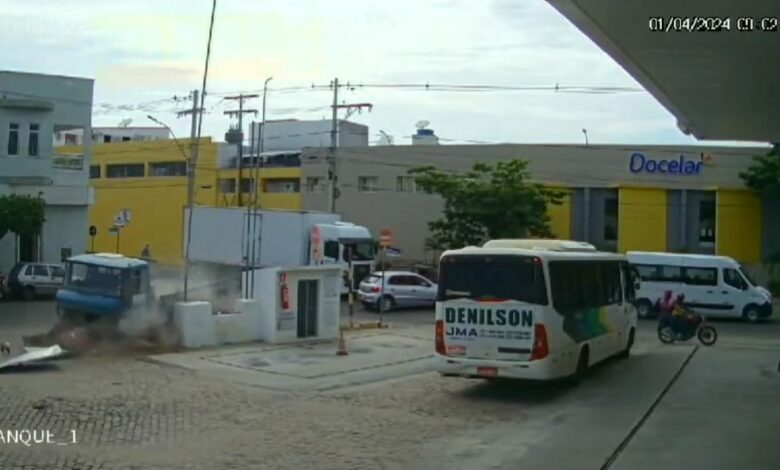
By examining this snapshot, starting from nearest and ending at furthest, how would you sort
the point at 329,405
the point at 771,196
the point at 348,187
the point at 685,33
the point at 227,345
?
1. the point at 685,33
2. the point at 329,405
3. the point at 227,345
4. the point at 771,196
5. the point at 348,187

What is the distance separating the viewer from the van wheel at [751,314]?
38.0 meters

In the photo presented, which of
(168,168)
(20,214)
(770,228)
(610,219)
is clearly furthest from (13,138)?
(770,228)

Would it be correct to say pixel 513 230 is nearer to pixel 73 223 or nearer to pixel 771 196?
pixel 771 196

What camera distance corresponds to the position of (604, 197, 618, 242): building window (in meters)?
52.3

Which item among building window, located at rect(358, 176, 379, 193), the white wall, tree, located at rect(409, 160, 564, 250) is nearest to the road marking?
tree, located at rect(409, 160, 564, 250)

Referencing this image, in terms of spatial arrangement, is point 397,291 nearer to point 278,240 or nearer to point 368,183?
point 278,240

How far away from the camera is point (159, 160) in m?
67.1

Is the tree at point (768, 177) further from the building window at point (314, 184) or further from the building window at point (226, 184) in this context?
the building window at point (226, 184)

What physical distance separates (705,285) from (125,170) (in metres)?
44.5

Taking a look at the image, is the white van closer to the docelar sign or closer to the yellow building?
the docelar sign

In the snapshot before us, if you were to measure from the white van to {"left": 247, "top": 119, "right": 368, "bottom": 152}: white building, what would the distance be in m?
33.9

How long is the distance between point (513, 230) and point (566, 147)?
27.2ft

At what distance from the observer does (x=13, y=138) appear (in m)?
39.9

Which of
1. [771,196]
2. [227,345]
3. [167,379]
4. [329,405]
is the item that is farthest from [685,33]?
[771,196]
